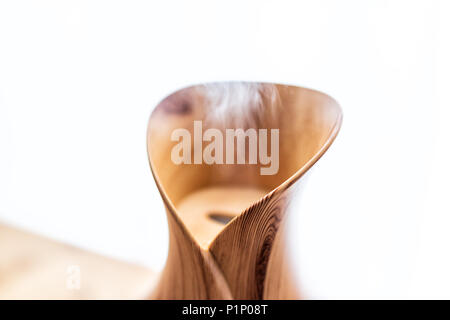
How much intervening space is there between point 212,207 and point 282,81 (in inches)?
16.2

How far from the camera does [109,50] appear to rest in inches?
38.9

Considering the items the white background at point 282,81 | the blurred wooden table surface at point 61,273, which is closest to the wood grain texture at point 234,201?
the white background at point 282,81

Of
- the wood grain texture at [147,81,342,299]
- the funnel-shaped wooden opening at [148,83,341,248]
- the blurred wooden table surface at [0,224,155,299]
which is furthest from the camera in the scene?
the blurred wooden table surface at [0,224,155,299]

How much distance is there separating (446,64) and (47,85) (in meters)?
1.17

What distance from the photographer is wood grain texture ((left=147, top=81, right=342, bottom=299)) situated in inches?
22.0

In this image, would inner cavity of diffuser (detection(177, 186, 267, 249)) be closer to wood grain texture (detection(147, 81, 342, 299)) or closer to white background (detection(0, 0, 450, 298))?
wood grain texture (detection(147, 81, 342, 299))

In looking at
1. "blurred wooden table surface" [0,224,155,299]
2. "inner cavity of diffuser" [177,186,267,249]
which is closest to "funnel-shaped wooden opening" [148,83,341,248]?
"inner cavity of diffuser" [177,186,267,249]

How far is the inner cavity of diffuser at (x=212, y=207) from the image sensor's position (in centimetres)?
84

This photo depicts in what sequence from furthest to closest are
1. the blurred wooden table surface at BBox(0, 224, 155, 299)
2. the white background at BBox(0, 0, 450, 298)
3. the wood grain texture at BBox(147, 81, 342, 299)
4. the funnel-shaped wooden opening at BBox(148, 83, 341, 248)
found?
the blurred wooden table surface at BBox(0, 224, 155, 299), the white background at BBox(0, 0, 450, 298), the funnel-shaped wooden opening at BBox(148, 83, 341, 248), the wood grain texture at BBox(147, 81, 342, 299)

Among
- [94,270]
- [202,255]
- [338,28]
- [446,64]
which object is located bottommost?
[94,270]

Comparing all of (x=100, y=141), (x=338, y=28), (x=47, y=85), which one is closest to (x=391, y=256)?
(x=338, y=28)

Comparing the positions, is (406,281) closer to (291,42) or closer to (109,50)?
(291,42)

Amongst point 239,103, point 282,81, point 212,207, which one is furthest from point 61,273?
point 282,81

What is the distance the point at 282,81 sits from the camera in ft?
3.09
